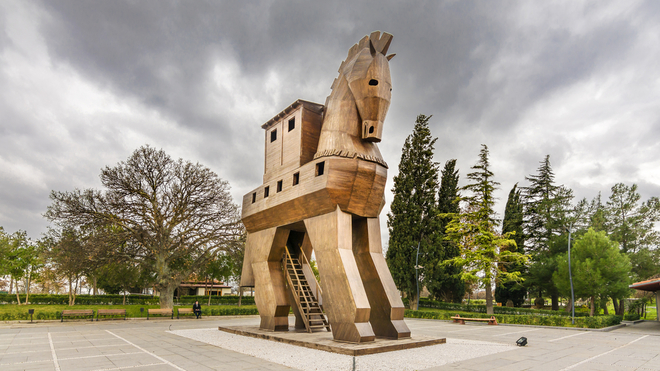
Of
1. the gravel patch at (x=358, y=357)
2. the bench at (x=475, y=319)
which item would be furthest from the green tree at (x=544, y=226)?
the gravel patch at (x=358, y=357)

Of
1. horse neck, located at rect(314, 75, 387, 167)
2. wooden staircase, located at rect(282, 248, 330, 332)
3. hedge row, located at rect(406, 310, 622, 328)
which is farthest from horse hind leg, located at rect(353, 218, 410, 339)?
hedge row, located at rect(406, 310, 622, 328)

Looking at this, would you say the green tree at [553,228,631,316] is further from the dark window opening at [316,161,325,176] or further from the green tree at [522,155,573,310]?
the dark window opening at [316,161,325,176]

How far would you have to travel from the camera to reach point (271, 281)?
Answer: 1444 cm

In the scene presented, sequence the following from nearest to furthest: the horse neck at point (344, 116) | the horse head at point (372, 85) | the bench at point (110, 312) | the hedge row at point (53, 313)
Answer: the horse head at point (372, 85) < the horse neck at point (344, 116) < the hedge row at point (53, 313) < the bench at point (110, 312)

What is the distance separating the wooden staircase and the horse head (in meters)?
5.82

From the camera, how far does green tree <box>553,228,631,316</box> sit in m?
24.9

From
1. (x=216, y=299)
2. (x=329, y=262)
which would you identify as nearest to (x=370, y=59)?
(x=329, y=262)

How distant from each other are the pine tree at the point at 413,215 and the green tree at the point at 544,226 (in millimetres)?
9028

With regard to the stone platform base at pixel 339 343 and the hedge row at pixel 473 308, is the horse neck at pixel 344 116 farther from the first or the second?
the hedge row at pixel 473 308

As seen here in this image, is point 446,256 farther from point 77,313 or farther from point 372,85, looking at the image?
point 77,313

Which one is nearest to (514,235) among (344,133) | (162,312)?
(344,133)

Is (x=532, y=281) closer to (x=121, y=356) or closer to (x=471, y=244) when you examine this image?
(x=471, y=244)

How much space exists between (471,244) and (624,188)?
17657 millimetres

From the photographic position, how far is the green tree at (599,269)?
24906 mm
